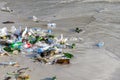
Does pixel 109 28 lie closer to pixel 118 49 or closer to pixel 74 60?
pixel 118 49

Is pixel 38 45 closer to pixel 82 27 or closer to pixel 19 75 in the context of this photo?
pixel 19 75

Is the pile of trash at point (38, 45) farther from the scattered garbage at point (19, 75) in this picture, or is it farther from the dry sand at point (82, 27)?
the scattered garbage at point (19, 75)

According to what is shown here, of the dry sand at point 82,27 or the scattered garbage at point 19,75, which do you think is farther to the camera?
the dry sand at point 82,27

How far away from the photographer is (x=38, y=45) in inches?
289

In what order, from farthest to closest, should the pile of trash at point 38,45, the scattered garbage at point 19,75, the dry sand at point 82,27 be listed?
the pile of trash at point 38,45, the dry sand at point 82,27, the scattered garbage at point 19,75

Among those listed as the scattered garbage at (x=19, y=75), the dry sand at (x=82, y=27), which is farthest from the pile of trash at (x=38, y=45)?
the scattered garbage at (x=19, y=75)

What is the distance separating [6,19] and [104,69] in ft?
16.0

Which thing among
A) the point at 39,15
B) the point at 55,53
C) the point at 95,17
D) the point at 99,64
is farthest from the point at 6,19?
the point at 99,64

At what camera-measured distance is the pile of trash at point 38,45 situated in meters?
6.70

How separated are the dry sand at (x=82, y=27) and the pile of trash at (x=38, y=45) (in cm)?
18

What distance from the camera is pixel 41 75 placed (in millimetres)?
5914

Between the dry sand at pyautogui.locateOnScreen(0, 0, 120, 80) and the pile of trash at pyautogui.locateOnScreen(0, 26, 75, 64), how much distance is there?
178 millimetres

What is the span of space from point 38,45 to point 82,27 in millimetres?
→ 2003

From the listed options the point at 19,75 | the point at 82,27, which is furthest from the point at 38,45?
the point at 82,27
